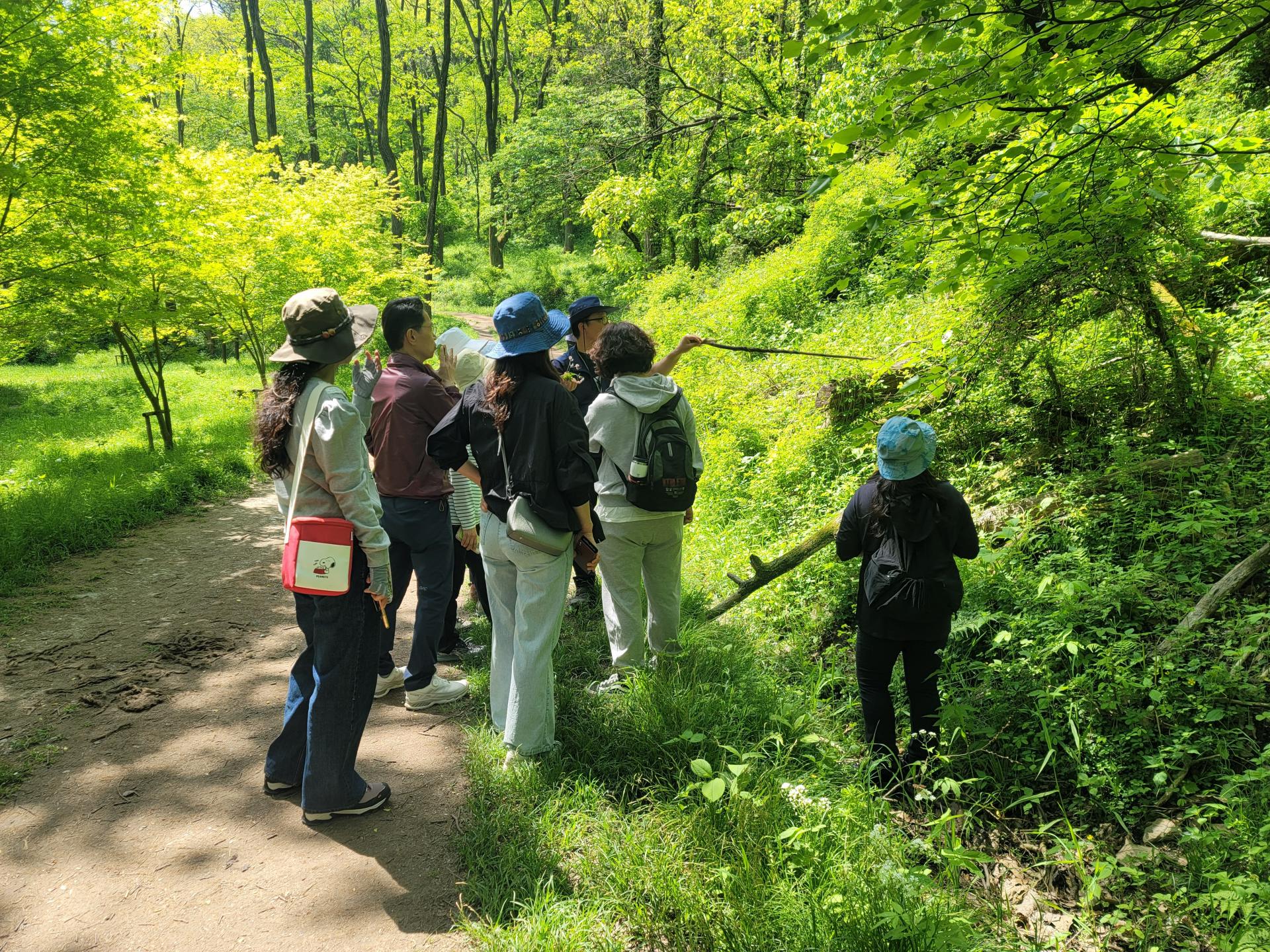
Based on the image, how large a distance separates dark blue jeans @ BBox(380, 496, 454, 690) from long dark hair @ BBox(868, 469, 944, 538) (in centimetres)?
249

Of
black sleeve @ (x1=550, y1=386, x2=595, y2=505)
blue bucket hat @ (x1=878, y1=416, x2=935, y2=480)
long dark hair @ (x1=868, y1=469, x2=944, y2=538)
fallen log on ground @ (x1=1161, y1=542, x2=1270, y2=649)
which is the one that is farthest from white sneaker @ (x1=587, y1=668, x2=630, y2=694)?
fallen log on ground @ (x1=1161, y1=542, x2=1270, y2=649)

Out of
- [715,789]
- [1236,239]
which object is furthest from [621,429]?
[1236,239]

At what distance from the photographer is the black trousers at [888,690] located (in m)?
3.45

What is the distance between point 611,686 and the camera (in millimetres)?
4223

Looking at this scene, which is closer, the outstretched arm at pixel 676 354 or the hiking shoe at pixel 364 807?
the hiking shoe at pixel 364 807

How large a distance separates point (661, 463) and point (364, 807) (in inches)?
86.2

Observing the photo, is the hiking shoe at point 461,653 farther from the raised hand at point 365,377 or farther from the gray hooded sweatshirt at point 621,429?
the raised hand at point 365,377

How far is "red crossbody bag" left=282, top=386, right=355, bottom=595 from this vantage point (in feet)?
10.0

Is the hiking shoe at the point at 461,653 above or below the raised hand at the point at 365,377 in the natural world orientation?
below

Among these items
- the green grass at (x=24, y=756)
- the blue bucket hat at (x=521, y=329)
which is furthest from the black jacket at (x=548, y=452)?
the green grass at (x=24, y=756)

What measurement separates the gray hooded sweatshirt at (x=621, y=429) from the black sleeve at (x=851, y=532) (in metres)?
0.84

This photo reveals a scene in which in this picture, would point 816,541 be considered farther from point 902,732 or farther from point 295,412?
point 295,412

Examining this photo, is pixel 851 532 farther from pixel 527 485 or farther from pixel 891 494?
pixel 527 485

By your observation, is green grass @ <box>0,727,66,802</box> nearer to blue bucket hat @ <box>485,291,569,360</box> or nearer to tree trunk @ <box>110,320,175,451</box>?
blue bucket hat @ <box>485,291,569,360</box>
